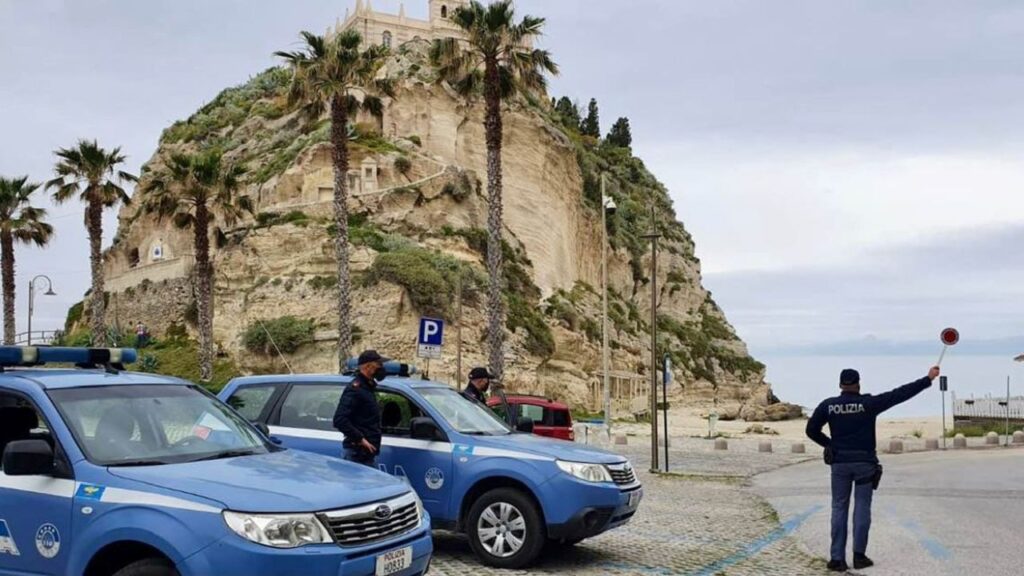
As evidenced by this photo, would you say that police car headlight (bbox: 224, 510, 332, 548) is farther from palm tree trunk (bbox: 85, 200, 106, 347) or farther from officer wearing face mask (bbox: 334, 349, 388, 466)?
palm tree trunk (bbox: 85, 200, 106, 347)

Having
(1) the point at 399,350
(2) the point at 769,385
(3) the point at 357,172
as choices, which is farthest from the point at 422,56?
(2) the point at 769,385

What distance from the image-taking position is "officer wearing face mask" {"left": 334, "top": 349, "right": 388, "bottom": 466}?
8672mm

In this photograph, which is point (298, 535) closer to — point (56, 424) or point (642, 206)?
point (56, 424)

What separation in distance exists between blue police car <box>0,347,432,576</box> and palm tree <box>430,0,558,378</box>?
22329mm

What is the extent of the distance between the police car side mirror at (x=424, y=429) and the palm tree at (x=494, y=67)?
19485mm

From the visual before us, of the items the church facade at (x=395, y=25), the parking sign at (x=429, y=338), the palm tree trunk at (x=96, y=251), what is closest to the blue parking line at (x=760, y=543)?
the parking sign at (x=429, y=338)

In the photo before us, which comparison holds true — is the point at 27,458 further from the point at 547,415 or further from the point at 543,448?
the point at 547,415

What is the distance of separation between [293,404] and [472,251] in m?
42.2

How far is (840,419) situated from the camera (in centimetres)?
902

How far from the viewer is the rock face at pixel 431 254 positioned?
44312 mm

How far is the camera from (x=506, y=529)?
28.8 feet

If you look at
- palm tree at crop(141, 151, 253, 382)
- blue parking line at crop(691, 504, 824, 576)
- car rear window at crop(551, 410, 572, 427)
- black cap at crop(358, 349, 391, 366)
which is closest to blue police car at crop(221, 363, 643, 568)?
black cap at crop(358, 349, 391, 366)

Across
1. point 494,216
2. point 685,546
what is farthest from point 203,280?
point 685,546

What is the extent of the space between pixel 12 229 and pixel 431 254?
61.8 ft
